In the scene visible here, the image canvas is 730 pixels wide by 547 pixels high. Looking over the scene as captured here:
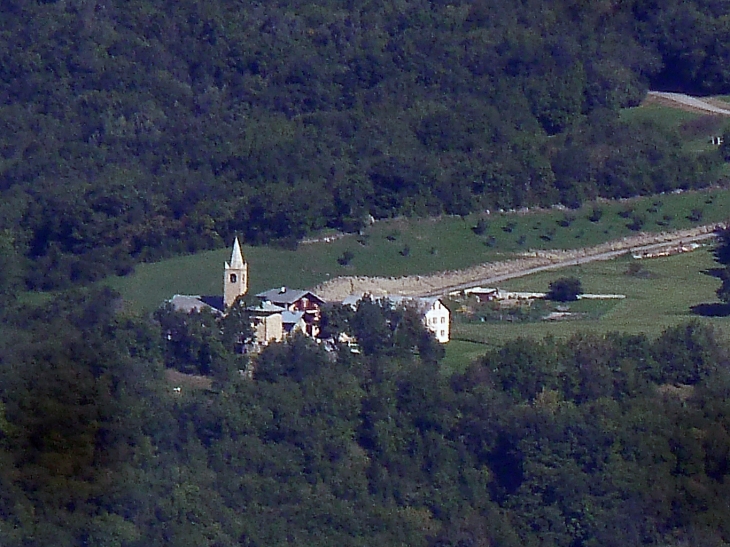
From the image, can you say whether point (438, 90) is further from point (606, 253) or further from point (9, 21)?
point (9, 21)

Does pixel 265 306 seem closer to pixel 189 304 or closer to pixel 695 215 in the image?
pixel 189 304

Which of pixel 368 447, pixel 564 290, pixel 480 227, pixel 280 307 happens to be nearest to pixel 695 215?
pixel 480 227

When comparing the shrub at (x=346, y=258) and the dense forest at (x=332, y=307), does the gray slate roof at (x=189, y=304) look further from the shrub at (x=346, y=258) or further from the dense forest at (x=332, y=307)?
the shrub at (x=346, y=258)

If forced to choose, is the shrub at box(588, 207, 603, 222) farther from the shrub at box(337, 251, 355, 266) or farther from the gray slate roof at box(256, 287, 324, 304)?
the gray slate roof at box(256, 287, 324, 304)

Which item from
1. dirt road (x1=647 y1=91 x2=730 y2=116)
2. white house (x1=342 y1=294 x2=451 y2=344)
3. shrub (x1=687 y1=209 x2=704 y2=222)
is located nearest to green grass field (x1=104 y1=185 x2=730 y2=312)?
shrub (x1=687 y1=209 x2=704 y2=222)

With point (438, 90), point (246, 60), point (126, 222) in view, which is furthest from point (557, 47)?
point (246, 60)
